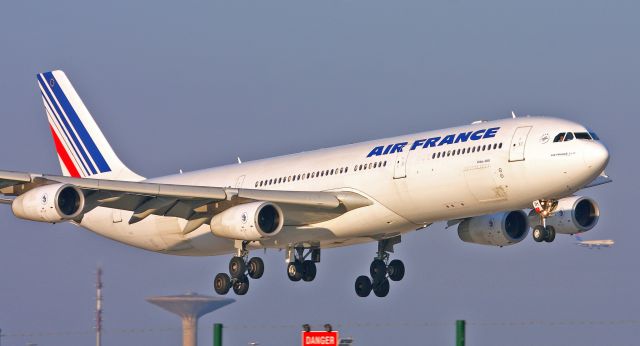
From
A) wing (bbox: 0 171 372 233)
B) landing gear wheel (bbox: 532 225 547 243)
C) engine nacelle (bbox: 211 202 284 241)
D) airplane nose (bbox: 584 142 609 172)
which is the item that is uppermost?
airplane nose (bbox: 584 142 609 172)

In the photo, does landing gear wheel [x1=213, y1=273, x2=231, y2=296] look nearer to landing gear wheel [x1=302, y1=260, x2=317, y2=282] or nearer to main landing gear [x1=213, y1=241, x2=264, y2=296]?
main landing gear [x1=213, y1=241, x2=264, y2=296]

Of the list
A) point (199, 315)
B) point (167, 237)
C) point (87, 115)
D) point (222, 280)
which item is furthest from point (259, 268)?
point (199, 315)

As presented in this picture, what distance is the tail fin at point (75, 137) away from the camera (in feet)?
271

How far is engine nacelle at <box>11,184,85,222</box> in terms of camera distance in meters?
63.4

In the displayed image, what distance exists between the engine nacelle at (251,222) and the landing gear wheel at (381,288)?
1033cm

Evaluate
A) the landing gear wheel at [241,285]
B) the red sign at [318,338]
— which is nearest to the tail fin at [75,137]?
the landing gear wheel at [241,285]

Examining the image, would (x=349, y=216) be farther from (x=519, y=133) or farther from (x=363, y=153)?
(x=519, y=133)

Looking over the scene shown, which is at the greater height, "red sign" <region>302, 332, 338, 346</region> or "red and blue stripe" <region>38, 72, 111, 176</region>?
"red and blue stripe" <region>38, 72, 111, 176</region>

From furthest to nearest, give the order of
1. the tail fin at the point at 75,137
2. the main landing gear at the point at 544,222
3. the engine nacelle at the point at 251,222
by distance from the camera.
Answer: the tail fin at the point at 75,137, the engine nacelle at the point at 251,222, the main landing gear at the point at 544,222

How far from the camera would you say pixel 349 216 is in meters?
66.8

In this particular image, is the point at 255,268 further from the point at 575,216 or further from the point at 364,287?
the point at 575,216

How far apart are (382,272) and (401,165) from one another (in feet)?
37.6

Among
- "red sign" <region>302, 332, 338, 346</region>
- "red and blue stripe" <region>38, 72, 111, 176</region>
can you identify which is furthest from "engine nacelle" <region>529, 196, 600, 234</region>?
"red and blue stripe" <region>38, 72, 111, 176</region>

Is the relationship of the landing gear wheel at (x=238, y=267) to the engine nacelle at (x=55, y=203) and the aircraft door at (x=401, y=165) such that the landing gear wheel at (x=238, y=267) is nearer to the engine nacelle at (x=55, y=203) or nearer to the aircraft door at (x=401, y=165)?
the engine nacelle at (x=55, y=203)
